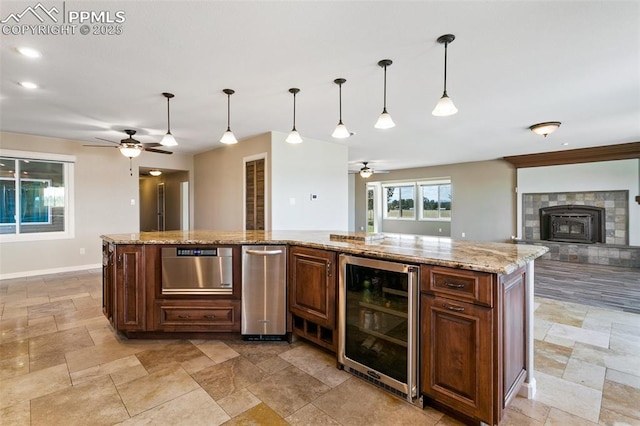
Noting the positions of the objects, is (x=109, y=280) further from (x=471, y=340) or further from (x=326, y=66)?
(x=471, y=340)

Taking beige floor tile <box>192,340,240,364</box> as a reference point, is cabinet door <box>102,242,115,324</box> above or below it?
above

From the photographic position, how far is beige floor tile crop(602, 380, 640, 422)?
1.80 metres

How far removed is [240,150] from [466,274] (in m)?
5.02

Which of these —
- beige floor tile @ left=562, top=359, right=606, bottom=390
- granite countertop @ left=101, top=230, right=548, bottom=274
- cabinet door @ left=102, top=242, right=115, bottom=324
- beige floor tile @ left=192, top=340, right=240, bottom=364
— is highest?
granite countertop @ left=101, top=230, right=548, bottom=274

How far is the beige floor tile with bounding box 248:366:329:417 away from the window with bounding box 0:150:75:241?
5.65m

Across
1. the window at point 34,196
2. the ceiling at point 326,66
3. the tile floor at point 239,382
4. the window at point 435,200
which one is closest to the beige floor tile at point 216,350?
the tile floor at point 239,382

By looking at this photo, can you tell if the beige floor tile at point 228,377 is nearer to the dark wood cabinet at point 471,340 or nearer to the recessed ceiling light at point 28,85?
the dark wood cabinet at point 471,340

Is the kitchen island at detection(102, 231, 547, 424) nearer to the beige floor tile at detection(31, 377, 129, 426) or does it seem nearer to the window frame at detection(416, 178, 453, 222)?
the beige floor tile at detection(31, 377, 129, 426)

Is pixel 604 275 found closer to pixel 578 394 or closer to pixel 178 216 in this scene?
pixel 578 394

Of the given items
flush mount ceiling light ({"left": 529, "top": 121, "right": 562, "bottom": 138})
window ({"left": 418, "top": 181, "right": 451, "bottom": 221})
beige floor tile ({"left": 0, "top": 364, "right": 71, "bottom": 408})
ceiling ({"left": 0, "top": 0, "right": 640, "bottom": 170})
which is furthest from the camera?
window ({"left": 418, "top": 181, "right": 451, "bottom": 221})

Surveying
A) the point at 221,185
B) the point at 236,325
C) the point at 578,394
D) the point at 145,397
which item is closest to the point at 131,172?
the point at 221,185

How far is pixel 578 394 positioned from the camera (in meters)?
1.97

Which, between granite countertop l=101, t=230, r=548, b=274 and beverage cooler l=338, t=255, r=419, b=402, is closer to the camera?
granite countertop l=101, t=230, r=548, b=274

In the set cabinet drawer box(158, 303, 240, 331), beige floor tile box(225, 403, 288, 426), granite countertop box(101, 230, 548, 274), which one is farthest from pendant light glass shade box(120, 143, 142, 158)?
beige floor tile box(225, 403, 288, 426)
